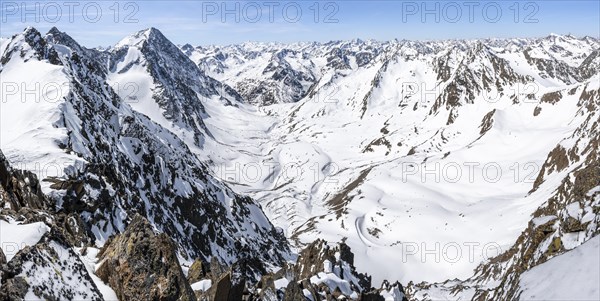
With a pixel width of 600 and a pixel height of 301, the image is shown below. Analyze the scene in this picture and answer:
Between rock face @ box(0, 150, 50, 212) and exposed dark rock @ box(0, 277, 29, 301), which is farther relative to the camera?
rock face @ box(0, 150, 50, 212)

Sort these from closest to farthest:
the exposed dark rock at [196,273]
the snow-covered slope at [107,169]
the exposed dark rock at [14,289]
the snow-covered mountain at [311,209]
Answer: the exposed dark rock at [14,289], the snow-covered mountain at [311,209], the exposed dark rock at [196,273], the snow-covered slope at [107,169]

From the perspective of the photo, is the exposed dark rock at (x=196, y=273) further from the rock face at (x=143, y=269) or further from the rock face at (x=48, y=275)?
the rock face at (x=48, y=275)

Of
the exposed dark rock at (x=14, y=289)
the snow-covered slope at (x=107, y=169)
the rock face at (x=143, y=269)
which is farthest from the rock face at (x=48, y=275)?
the snow-covered slope at (x=107, y=169)

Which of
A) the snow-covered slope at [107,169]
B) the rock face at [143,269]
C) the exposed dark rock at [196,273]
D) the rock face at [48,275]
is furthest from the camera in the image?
the snow-covered slope at [107,169]

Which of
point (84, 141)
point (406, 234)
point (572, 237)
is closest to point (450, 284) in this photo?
point (406, 234)

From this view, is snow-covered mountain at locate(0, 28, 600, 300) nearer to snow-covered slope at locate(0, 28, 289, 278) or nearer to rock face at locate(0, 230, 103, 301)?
rock face at locate(0, 230, 103, 301)

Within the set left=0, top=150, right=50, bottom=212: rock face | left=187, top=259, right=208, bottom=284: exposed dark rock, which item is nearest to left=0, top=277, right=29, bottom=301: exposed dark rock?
left=187, top=259, right=208, bottom=284: exposed dark rock

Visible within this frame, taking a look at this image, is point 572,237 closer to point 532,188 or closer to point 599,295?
point 599,295

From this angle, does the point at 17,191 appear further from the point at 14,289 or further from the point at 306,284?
the point at 306,284
